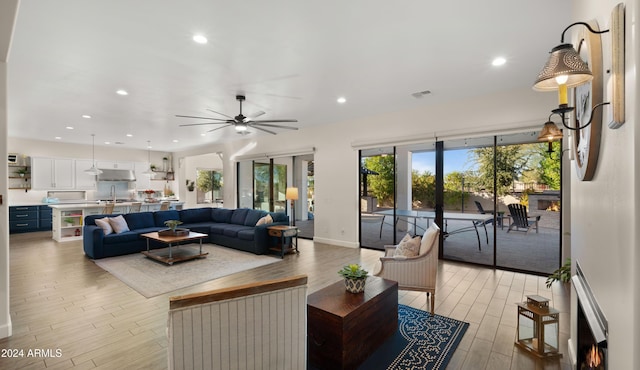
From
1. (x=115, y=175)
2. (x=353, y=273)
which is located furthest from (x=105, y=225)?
(x=115, y=175)

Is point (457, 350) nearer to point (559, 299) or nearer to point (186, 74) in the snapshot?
point (559, 299)

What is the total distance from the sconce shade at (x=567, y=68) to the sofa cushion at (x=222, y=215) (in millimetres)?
7375

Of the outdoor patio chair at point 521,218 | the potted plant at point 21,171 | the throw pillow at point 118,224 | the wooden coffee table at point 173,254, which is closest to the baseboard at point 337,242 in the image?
the wooden coffee table at point 173,254

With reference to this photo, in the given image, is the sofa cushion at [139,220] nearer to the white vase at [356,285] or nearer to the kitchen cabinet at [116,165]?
the kitchen cabinet at [116,165]

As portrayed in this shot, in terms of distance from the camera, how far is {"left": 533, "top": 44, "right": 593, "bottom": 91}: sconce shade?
124 cm

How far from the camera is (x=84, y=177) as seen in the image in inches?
384

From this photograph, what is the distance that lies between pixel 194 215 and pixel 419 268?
6.51 meters

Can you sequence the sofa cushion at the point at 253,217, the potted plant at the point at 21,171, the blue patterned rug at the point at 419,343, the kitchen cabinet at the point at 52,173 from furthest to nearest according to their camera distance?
1. the kitchen cabinet at the point at 52,173
2. the potted plant at the point at 21,171
3. the sofa cushion at the point at 253,217
4. the blue patterned rug at the point at 419,343

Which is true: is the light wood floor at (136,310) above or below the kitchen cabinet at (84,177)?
below

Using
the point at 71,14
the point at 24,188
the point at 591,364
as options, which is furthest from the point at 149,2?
the point at 24,188

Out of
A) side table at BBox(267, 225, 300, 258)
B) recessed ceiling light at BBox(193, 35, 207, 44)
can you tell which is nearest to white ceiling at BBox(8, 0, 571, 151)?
recessed ceiling light at BBox(193, 35, 207, 44)

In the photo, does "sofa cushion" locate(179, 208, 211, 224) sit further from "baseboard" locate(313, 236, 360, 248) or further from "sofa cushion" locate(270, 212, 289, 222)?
"baseboard" locate(313, 236, 360, 248)

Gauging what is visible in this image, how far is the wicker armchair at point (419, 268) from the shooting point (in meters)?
3.11

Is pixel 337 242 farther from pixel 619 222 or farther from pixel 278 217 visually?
pixel 619 222
